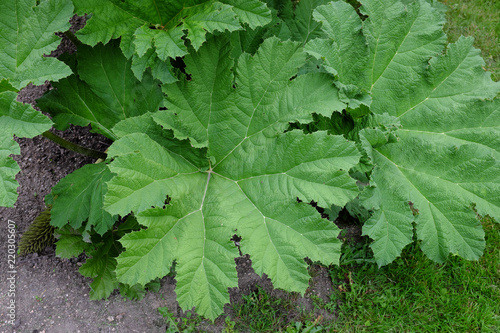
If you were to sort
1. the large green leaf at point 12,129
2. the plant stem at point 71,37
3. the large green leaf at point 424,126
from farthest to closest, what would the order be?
the plant stem at point 71,37
the large green leaf at point 424,126
the large green leaf at point 12,129

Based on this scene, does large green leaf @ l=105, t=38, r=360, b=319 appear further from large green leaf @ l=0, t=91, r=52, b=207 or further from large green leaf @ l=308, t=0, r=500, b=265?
large green leaf @ l=0, t=91, r=52, b=207

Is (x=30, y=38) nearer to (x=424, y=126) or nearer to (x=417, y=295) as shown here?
(x=424, y=126)

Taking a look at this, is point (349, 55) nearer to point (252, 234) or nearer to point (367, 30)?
point (367, 30)

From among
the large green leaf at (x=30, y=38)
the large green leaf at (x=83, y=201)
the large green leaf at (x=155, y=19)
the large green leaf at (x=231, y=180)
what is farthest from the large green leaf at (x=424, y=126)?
the large green leaf at (x=83, y=201)

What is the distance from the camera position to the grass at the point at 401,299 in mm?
3174

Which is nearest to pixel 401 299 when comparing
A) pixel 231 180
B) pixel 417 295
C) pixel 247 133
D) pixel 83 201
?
pixel 417 295

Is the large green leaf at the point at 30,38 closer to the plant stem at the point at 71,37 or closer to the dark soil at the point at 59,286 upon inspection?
the plant stem at the point at 71,37

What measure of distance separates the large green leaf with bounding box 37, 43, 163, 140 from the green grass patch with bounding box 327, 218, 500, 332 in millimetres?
2055

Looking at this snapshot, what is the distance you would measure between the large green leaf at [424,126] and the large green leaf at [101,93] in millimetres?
1179

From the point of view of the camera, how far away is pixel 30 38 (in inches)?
93.3

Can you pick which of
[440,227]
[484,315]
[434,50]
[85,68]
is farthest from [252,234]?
[484,315]

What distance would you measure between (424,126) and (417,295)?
1.48 m

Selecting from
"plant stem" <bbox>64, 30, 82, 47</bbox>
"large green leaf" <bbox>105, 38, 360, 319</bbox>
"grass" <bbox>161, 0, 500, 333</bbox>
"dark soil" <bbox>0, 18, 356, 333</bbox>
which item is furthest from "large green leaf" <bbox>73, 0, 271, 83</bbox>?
"grass" <bbox>161, 0, 500, 333</bbox>

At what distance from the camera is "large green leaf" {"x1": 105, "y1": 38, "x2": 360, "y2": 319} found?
7.52 feet
